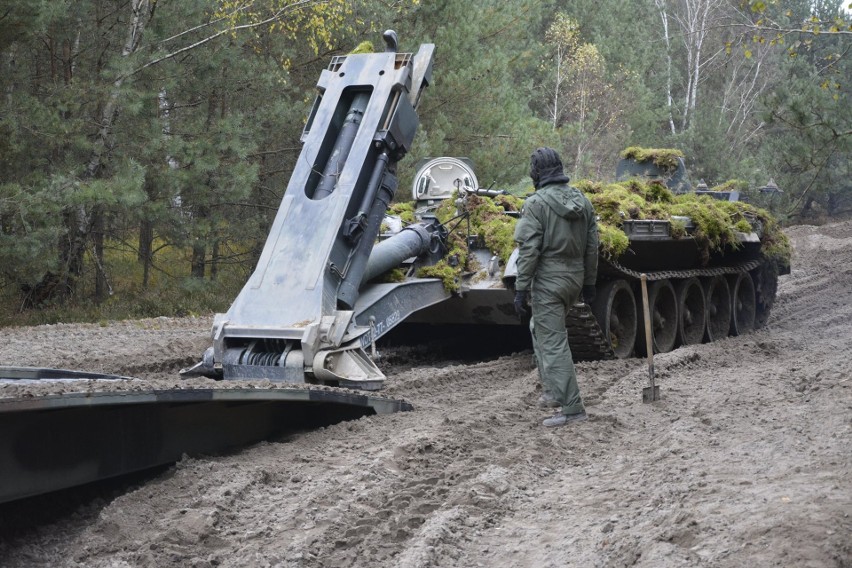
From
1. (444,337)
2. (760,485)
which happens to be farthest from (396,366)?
(760,485)

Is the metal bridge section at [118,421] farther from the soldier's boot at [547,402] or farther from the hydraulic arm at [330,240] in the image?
the soldier's boot at [547,402]

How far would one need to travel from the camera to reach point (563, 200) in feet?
23.0

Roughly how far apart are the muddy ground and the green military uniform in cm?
37

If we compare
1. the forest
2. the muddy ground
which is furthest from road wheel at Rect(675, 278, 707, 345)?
the muddy ground

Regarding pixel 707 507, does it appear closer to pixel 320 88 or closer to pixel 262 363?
pixel 262 363

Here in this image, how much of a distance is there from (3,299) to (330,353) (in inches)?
376

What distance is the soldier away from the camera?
22.9ft

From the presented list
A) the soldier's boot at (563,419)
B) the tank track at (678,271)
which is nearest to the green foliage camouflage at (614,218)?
the tank track at (678,271)

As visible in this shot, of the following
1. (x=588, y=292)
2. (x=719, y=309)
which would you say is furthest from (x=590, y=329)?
(x=719, y=309)

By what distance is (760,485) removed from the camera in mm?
4590

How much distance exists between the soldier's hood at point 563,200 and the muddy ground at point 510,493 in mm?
1372

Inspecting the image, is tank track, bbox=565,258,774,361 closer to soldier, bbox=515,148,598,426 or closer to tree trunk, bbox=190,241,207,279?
soldier, bbox=515,148,598,426

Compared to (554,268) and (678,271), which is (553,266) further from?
(678,271)

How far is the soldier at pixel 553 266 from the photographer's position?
22.9 feet
